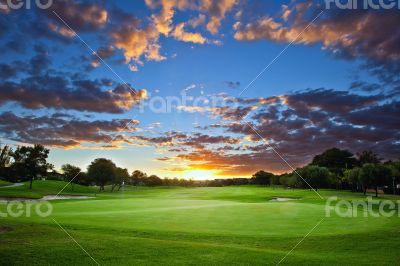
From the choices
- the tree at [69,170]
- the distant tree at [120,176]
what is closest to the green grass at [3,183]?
the tree at [69,170]

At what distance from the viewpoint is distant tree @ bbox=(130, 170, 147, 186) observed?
109250 mm

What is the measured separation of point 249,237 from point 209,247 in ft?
10.8

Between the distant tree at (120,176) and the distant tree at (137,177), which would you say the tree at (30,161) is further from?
the distant tree at (137,177)

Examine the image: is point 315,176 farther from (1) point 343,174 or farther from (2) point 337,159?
(2) point 337,159

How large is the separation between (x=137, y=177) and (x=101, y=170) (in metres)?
28.4

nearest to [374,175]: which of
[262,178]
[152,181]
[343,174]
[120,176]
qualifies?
[343,174]

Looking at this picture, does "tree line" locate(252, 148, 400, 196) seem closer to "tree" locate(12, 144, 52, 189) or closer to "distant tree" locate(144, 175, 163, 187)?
"distant tree" locate(144, 175, 163, 187)

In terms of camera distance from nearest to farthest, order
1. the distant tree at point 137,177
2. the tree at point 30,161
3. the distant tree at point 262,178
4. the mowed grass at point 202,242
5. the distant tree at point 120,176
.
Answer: the mowed grass at point 202,242 < the tree at point 30,161 < the distant tree at point 120,176 < the distant tree at point 137,177 < the distant tree at point 262,178

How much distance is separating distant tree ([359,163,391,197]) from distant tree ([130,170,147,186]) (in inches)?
2527

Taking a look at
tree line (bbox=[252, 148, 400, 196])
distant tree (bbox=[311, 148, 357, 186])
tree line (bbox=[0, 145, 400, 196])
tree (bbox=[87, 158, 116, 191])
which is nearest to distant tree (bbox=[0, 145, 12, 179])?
tree line (bbox=[0, 145, 400, 196])

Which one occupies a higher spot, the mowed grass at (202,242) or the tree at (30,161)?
the tree at (30,161)

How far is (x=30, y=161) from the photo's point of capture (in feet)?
258

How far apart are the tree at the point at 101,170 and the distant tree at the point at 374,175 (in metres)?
54.7

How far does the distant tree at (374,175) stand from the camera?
2778 inches
